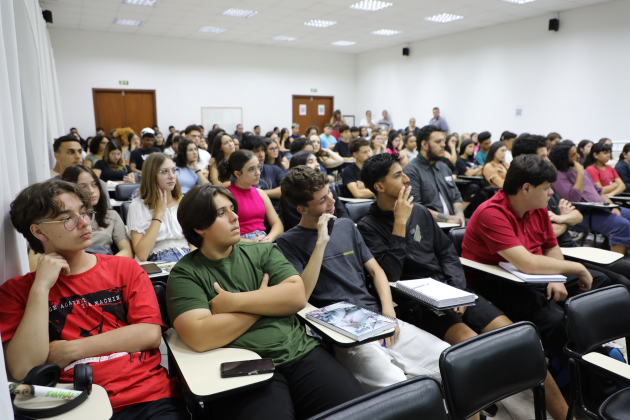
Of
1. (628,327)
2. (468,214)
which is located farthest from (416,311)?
(468,214)

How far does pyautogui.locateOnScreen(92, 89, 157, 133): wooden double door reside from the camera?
10367 millimetres

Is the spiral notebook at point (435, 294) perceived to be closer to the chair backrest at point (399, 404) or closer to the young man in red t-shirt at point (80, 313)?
the chair backrest at point (399, 404)

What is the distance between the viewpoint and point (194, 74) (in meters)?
11.3

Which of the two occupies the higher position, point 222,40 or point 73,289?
point 222,40

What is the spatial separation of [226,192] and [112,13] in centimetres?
875

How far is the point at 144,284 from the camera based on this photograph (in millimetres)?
1501

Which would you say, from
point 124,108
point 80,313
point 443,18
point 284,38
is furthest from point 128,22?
point 80,313

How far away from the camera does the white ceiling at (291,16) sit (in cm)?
778

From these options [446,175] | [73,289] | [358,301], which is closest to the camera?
[73,289]

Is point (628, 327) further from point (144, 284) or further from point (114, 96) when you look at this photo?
point (114, 96)

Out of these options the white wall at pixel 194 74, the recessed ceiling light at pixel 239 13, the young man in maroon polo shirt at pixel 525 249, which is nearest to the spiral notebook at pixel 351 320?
the young man in maroon polo shirt at pixel 525 249

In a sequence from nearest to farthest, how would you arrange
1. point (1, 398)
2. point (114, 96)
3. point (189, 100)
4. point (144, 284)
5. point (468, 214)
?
point (1, 398), point (144, 284), point (468, 214), point (114, 96), point (189, 100)

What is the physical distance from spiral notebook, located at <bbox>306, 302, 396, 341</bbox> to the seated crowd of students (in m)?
0.11

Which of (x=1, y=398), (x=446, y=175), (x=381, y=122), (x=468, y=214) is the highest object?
(x=381, y=122)
